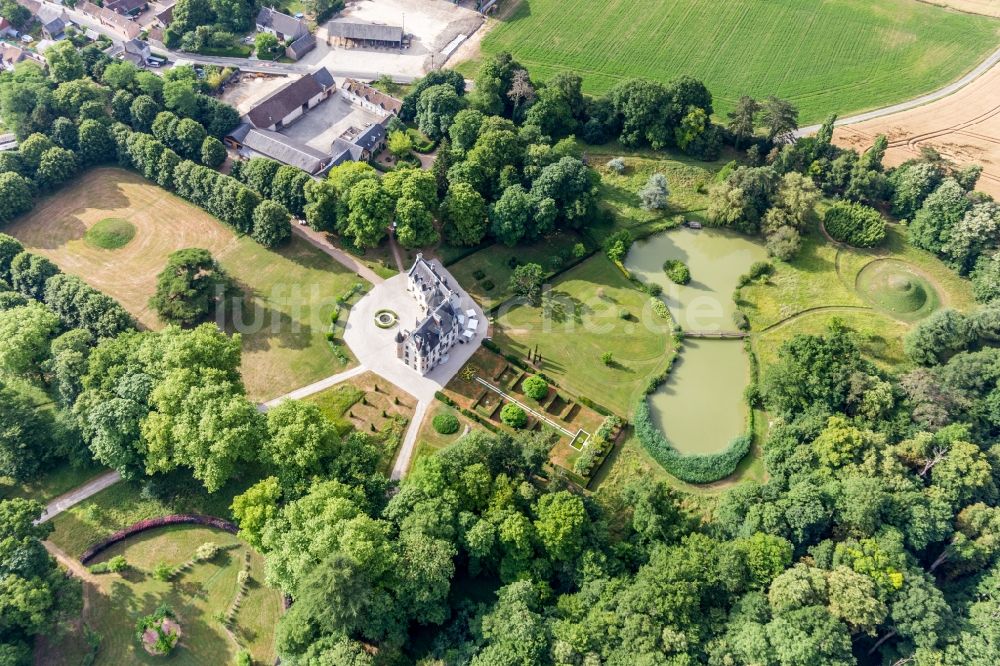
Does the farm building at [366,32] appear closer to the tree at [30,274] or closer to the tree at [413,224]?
the tree at [413,224]

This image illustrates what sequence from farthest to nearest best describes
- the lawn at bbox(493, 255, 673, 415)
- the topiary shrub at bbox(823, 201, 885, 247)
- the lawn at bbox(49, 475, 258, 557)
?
the topiary shrub at bbox(823, 201, 885, 247) < the lawn at bbox(493, 255, 673, 415) < the lawn at bbox(49, 475, 258, 557)

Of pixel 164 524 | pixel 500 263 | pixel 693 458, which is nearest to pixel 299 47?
pixel 500 263

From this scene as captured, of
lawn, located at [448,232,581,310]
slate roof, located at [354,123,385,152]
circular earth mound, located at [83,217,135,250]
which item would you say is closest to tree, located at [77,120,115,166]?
circular earth mound, located at [83,217,135,250]

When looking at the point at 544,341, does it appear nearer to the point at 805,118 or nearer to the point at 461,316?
the point at 461,316

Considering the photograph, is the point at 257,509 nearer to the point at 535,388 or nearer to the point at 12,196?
the point at 535,388

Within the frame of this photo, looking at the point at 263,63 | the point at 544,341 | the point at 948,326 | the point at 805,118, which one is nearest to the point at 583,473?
the point at 544,341

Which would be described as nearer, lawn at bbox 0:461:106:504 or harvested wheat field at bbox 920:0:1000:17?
lawn at bbox 0:461:106:504

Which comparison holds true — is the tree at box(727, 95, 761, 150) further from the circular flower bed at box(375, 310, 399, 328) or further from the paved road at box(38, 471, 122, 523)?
the paved road at box(38, 471, 122, 523)

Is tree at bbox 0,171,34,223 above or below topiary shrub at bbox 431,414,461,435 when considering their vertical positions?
above
